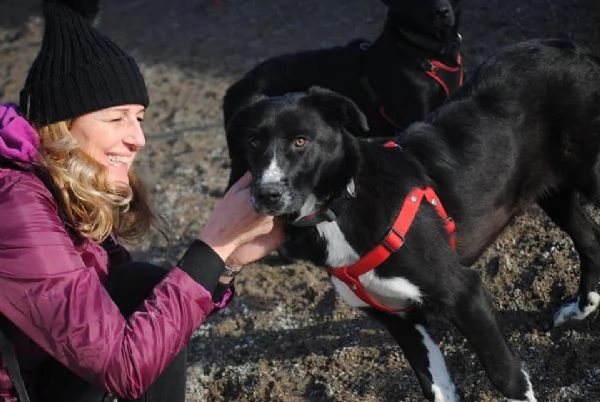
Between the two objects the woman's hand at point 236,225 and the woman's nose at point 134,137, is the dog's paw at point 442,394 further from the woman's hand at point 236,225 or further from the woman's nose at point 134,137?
the woman's nose at point 134,137

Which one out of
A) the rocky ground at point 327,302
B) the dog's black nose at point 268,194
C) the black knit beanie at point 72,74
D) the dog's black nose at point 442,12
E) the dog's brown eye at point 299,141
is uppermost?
the black knit beanie at point 72,74

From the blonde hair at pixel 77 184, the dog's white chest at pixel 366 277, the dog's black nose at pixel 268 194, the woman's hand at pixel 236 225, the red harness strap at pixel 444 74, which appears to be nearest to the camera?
the blonde hair at pixel 77 184

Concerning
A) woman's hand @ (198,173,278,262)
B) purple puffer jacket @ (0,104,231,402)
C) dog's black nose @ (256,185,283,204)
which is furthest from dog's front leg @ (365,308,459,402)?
purple puffer jacket @ (0,104,231,402)

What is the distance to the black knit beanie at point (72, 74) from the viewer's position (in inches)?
79.3

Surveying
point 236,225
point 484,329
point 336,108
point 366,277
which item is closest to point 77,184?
point 236,225

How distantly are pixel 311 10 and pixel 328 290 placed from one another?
484 centimetres

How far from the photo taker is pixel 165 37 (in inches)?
320

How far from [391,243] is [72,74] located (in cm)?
114

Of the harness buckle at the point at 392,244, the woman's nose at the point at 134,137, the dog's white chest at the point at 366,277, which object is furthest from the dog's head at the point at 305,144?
the woman's nose at the point at 134,137

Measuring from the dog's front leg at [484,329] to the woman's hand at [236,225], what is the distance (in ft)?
2.26

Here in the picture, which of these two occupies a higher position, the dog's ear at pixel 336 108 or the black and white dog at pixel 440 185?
the dog's ear at pixel 336 108

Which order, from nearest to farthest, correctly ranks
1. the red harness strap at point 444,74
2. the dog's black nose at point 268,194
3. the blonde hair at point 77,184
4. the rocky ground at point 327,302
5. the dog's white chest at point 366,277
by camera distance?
the blonde hair at point 77,184
the dog's black nose at point 268,194
the dog's white chest at point 366,277
the rocky ground at point 327,302
the red harness strap at point 444,74

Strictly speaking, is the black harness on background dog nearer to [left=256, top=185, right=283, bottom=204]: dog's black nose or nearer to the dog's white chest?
the dog's white chest

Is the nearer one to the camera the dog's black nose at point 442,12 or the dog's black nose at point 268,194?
the dog's black nose at point 268,194
